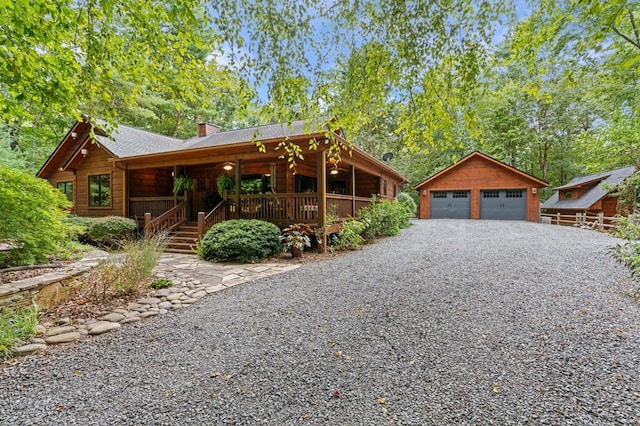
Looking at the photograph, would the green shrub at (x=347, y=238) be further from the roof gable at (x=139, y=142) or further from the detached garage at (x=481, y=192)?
the detached garage at (x=481, y=192)

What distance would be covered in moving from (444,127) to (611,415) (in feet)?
10.8

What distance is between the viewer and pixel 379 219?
414 inches

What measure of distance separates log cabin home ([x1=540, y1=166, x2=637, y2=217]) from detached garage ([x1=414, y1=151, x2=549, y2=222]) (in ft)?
11.2

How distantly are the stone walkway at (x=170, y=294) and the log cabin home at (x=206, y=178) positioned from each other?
81.9 inches

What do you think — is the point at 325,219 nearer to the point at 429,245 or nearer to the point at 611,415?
the point at 429,245

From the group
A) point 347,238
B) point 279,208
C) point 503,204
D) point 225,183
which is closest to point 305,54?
point 279,208

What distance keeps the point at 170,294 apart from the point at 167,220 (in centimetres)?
587

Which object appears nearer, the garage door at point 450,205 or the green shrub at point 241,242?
the green shrub at point 241,242

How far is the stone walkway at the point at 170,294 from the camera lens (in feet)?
10.4

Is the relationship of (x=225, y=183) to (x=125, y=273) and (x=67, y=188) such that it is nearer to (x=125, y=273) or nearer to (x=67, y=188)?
(x=125, y=273)

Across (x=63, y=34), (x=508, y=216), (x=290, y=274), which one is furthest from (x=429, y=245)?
(x=508, y=216)

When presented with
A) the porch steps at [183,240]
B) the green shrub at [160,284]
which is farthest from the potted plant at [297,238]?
the green shrub at [160,284]

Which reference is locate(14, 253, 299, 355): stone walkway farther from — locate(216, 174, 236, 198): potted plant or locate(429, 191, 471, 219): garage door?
locate(429, 191, 471, 219): garage door

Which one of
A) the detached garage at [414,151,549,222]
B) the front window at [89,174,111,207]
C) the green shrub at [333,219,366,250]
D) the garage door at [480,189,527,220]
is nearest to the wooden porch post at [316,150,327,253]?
the green shrub at [333,219,366,250]
